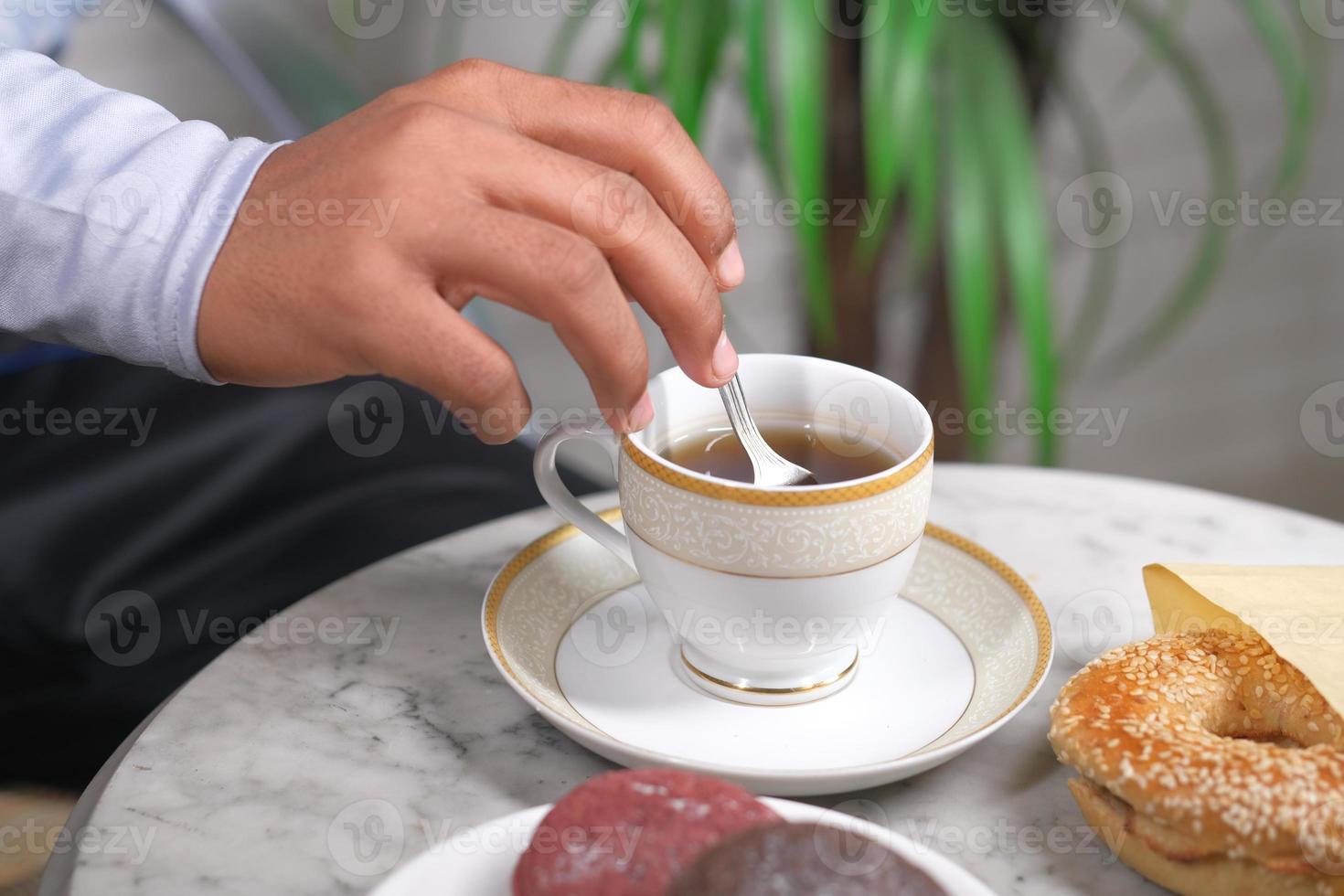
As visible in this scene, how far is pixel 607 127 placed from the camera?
0.76m

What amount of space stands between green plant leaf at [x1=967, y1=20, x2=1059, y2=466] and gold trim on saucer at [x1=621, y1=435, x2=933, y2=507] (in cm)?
76

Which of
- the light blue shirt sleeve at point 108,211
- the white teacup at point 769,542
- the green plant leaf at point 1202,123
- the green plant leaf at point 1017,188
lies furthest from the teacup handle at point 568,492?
the green plant leaf at point 1202,123

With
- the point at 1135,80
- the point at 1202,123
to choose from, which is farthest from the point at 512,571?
the point at 1135,80

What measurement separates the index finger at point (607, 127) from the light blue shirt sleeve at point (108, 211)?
151mm

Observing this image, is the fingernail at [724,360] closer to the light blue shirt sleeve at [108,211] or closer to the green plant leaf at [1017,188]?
the light blue shirt sleeve at [108,211]

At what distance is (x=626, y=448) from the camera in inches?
28.5

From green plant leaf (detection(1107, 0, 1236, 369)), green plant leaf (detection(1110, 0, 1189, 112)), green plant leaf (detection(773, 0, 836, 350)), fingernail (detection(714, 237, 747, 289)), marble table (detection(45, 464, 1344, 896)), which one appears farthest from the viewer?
green plant leaf (detection(1110, 0, 1189, 112))

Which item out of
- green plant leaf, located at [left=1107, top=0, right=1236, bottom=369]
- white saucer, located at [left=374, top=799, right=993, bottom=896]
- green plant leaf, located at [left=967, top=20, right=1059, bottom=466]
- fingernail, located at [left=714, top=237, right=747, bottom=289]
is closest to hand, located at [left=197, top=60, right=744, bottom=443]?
fingernail, located at [left=714, top=237, right=747, bottom=289]

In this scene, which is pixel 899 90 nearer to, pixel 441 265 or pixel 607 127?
pixel 607 127

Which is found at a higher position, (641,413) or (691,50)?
Result: (691,50)

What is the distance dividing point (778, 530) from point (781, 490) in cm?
2

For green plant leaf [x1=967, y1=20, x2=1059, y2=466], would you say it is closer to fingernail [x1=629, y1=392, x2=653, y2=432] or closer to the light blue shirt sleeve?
fingernail [x1=629, y1=392, x2=653, y2=432]

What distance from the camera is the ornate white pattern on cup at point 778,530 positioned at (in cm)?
67

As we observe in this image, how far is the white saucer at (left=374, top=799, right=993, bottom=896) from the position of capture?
50 cm
